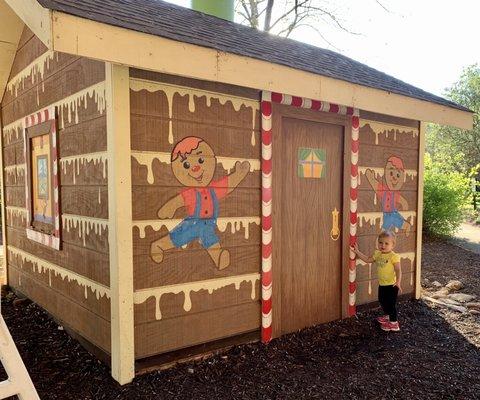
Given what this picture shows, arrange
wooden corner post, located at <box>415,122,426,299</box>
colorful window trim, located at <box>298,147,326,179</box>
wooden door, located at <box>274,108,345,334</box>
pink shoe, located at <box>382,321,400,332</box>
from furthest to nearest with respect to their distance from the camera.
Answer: wooden corner post, located at <box>415,122,426,299</box> < pink shoe, located at <box>382,321,400,332</box> < colorful window trim, located at <box>298,147,326,179</box> < wooden door, located at <box>274,108,345,334</box>

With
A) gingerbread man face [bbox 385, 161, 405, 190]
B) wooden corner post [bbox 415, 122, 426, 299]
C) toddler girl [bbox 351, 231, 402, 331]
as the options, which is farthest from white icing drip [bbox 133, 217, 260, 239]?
wooden corner post [bbox 415, 122, 426, 299]

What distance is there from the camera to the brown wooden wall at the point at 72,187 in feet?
11.4

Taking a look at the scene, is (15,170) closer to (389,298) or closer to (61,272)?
(61,272)

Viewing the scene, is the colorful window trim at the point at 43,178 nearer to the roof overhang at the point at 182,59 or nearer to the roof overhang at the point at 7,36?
the roof overhang at the point at 7,36

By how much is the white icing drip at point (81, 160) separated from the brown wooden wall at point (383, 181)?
114 inches

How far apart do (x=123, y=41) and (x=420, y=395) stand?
3355mm

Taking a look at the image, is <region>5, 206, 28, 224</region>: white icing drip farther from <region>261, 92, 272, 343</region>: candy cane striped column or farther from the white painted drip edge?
<region>261, 92, 272, 343</region>: candy cane striped column

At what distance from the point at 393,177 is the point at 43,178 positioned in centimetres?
411

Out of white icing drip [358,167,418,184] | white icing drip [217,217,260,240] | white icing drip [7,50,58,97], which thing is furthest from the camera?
white icing drip [358,167,418,184]

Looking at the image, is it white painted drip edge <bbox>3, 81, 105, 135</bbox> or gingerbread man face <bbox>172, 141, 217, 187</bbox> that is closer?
white painted drip edge <bbox>3, 81, 105, 135</bbox>

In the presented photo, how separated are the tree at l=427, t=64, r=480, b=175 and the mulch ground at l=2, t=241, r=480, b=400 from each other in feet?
81.2

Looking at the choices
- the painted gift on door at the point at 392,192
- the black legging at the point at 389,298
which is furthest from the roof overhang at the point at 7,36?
the black legging at the point at 389,298

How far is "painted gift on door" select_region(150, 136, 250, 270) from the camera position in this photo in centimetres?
347

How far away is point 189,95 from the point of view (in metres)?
3.53
